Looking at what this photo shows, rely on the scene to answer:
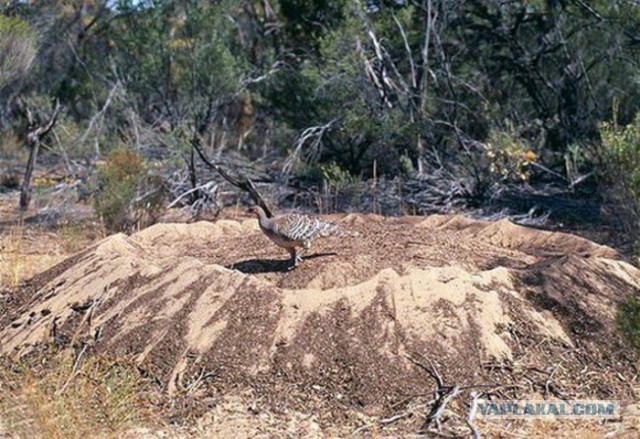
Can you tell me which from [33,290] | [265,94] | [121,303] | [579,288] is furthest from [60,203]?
[579,288]

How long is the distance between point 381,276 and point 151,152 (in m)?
9.55

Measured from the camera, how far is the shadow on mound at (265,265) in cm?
761

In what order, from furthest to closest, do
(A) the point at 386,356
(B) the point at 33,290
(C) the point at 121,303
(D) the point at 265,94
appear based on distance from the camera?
(D) the point at 265,94 < (B) the point at 33,290 < (C) the point at 121,303 < (A) the point at 386,356

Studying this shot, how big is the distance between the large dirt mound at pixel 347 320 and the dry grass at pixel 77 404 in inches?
17.6

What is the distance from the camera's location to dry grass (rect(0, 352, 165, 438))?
500 centimetres

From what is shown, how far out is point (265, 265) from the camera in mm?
7789

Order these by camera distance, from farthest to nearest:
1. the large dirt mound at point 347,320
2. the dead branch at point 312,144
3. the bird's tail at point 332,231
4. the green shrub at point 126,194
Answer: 1. the dead branch at point 312,144
2. the green shrub at point 126,194
3. the bird's tail at point 332,231
4. the large dirt mound at point 347,320

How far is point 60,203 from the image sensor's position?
1463 centimetres

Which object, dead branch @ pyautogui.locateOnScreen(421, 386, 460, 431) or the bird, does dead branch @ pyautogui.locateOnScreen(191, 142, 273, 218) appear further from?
dead branch @ pyautogui.locateOnScreen(421, 386, 460, 431)

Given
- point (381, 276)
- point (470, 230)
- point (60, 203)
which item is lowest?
point (60, 203)

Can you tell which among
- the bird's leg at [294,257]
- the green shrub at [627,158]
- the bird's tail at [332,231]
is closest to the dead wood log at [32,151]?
the bird's tail at [332,231]

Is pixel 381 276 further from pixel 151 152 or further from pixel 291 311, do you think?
pixel 151 152

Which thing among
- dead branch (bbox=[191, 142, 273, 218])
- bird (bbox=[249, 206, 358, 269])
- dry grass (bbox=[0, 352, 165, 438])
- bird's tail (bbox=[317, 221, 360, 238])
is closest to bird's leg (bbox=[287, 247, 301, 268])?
bird (bbox=[249, 206, 358, 269])

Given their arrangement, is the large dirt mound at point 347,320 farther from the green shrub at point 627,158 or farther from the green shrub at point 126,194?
the green shrub at point 126,194
